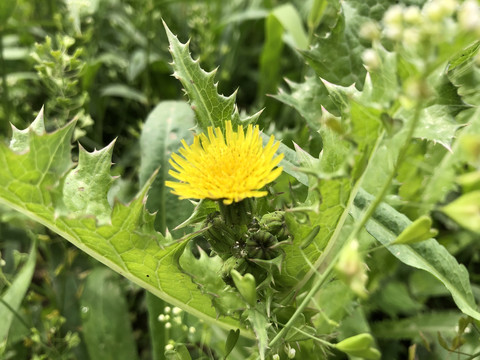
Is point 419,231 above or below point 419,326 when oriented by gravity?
above

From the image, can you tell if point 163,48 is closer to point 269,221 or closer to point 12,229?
point 12,229

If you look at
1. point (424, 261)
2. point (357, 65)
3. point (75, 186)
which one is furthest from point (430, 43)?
point (357, 65)

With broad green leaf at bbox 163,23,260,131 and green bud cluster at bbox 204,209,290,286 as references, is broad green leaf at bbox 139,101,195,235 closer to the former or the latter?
broad green leaf at bbox 163,23,260,131

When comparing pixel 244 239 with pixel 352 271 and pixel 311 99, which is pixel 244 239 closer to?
pixel 352 271

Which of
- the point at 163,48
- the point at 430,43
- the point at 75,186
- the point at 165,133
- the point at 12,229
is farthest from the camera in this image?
the point at 163,48

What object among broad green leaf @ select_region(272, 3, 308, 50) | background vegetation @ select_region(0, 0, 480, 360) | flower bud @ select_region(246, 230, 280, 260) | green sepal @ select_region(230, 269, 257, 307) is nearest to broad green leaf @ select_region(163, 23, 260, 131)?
background vegetation @ select_region(0, 0, 480, 360)

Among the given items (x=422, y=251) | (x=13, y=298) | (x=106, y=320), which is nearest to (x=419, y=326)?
(x=422, y=251)
